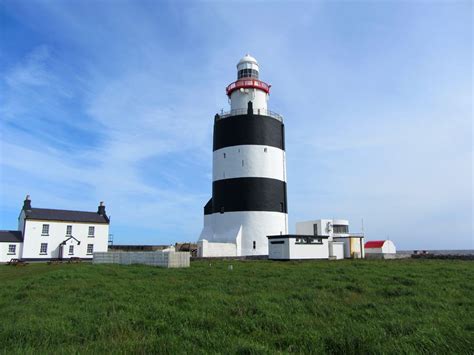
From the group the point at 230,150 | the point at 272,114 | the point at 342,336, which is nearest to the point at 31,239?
the point at 230,150

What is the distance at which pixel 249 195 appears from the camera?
34.3 metres

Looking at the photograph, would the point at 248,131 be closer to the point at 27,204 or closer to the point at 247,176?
the point at 247,176

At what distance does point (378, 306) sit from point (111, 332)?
19.7ft

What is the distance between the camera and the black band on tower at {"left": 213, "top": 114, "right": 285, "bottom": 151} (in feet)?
116

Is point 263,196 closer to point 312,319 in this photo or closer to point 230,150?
point 230,150

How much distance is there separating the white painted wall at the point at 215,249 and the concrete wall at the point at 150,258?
24.8ft

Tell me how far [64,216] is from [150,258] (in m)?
21.7

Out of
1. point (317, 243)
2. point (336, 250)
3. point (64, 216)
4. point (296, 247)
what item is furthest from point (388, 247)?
point (64, 216)

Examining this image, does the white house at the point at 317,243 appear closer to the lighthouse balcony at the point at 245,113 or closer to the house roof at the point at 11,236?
Answer: the lighthouse balcony at the point at 245,113

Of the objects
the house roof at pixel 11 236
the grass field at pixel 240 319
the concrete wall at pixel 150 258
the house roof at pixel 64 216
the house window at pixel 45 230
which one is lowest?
the grass field at pixel 240 319

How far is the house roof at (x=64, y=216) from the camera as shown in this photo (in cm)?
4000

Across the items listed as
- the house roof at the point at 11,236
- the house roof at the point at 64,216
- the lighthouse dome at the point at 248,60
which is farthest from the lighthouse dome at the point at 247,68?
the house roof at the point at 11,236

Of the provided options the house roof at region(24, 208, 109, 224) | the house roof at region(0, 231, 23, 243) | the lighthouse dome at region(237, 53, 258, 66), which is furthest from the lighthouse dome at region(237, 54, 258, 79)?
the house roof at region(0, 231, 23, 243)

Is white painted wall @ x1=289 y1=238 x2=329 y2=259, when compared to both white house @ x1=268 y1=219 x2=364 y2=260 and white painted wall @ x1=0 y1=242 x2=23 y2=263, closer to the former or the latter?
white house @ x1=268 y1=219 x2=364 y2=260
